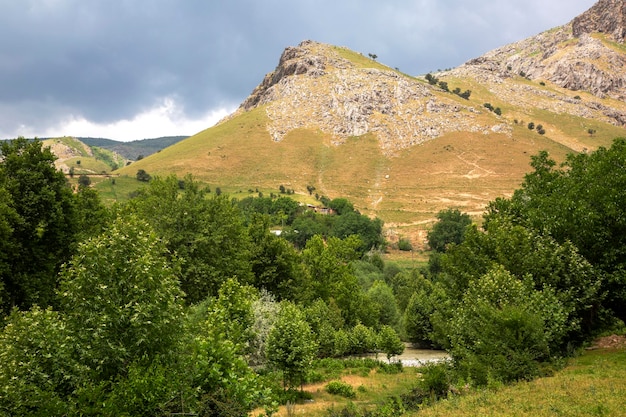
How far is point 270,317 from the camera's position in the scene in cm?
3272

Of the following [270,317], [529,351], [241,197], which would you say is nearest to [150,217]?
[270,317]

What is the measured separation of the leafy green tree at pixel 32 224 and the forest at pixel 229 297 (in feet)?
0.30

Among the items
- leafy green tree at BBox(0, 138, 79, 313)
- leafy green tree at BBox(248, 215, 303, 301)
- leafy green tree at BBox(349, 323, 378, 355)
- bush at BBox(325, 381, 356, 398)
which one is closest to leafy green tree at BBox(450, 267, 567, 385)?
bush at BBox(325, 381, 356, 398)

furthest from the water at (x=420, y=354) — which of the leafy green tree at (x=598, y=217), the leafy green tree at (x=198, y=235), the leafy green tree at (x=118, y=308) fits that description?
the leafy green tree at (x=118, y=308)

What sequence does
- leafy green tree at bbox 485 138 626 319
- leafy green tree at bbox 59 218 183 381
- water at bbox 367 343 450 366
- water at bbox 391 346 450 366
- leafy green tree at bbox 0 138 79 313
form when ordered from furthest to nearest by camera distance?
water at bbox 391 346 450 366
water at bbox 367 343 450 366
leafy green tree at bbox 485 138 626 319
leafy green tree at bbox 0 138 79 313
leafy green tree at bbox 59 218 183 381

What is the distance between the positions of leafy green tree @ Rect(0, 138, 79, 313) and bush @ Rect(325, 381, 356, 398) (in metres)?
20.1

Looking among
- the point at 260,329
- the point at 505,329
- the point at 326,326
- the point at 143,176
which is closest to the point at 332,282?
the point at 326,326

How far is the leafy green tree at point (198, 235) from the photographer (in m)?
38.0

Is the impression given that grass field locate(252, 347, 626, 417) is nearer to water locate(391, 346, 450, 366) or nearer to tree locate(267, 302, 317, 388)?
tree locate(267, 302, 317, 388)

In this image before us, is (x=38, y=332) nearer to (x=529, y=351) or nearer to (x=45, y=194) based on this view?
(x=45, y=194)

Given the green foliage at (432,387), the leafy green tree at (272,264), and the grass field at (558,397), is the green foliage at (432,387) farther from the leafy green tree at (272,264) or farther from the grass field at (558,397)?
the leafy green tree at (272,264)

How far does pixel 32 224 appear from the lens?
89.5 feet

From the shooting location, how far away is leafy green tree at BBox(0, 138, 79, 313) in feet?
84.2

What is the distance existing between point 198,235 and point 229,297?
15.9m
